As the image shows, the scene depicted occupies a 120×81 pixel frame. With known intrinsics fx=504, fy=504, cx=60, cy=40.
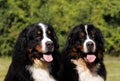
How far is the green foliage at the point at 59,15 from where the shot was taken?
78.2ft

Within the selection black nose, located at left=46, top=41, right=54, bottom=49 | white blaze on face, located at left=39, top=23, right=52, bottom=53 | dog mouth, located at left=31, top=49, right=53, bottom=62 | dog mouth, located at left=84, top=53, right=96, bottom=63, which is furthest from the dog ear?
dog mouth, located at left=84, top=53, right=96, bottom=63

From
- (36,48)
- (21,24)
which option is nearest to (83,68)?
(36,48)

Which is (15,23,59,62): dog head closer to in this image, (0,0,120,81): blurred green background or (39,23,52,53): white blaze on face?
(39,23,52,53): white blaze on face

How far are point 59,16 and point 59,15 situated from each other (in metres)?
0.05

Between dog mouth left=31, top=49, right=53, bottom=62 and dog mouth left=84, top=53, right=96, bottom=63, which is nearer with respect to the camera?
dog mouth left=31, top=49, right=53, bottom=62

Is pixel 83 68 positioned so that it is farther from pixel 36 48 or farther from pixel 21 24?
pixel 21 24

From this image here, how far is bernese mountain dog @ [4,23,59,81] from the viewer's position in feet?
31.6

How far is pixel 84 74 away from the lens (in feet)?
34.0

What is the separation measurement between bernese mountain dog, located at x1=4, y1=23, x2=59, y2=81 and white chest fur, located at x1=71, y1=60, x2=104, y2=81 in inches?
29.3

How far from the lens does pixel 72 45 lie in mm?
10516

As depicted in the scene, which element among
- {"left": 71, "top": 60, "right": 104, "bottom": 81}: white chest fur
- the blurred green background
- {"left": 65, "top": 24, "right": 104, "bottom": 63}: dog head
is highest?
{"left": 65, "top": 24, "right": 104, "bottom": 63}: dog head

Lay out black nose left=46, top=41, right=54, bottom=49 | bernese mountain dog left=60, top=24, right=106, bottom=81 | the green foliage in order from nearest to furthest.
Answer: black nose left=46, top=41, right=54, bottom=49 → bernese mountain dog left=60, top=24, right=106, bottom=81 → the green foliage

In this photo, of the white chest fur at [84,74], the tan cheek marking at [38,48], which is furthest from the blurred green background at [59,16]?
the tan cheek marking at [38,48]

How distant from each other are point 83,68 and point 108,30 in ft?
46.3
